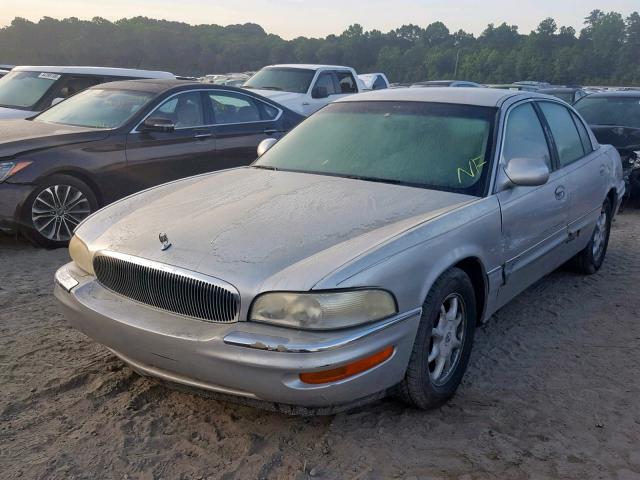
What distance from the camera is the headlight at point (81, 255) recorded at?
334 cm

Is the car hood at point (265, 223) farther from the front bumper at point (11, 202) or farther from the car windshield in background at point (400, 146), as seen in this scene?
the front bumper at point (11, 202)

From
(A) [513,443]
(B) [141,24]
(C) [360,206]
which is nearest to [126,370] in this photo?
(C) [360,206]

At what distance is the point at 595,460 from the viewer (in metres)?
2.87

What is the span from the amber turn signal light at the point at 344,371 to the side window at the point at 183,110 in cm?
467

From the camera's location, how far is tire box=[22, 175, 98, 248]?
5.70m

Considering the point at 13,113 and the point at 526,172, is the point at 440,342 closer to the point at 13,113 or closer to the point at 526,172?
the point at 526,172

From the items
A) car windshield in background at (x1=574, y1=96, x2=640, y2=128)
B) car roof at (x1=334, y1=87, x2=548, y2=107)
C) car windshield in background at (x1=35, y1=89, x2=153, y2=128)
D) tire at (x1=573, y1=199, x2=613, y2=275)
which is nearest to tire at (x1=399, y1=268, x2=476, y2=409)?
car roof at (x1=334, y1=87, x2=548, y2=107)

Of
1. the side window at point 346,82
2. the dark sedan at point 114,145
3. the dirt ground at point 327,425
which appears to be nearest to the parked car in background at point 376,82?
the side window at point 346,82

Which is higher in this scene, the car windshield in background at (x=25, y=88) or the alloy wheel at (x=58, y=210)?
the car windshield in background at (x=25, y=88)

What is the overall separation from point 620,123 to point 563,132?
4.82 metres

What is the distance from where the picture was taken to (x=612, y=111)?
9.37 m

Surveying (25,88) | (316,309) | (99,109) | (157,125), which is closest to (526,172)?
(316,309)

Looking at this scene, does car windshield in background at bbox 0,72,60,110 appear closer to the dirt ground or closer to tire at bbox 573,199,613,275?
the dirt ground

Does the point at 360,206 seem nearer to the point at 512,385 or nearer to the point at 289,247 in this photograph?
the point at 289,247
